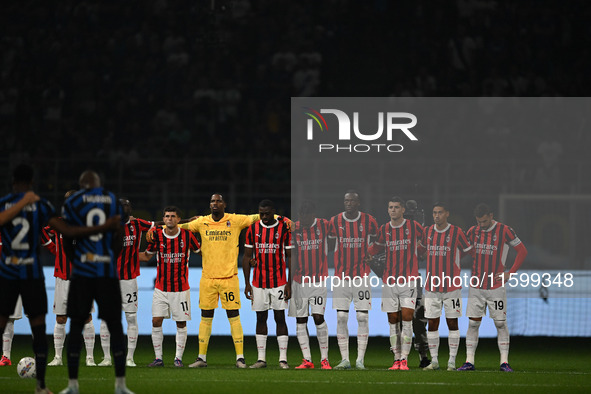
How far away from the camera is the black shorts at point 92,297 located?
269 inches

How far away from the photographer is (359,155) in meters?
16.4

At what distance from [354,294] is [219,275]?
1520 mm

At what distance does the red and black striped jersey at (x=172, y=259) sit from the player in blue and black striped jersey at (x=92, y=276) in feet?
10.3

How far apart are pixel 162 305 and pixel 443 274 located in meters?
3.18

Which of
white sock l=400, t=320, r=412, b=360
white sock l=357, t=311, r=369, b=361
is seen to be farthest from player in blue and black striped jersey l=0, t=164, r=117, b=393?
white sock l=400, t=320, r=412, b=360

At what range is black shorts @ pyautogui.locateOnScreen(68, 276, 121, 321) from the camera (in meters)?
6.83

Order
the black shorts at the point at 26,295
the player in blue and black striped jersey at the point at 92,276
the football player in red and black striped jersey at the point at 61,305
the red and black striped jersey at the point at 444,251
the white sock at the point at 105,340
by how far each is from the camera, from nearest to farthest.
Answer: the player in blue and black striped jersey at the point at 92,276
the black shorts at the point at 26,295
the red and black striped jersey at the point at 444,251
the football player in red and black striped jersey at the point at 61,305
the white sock at the point at 105,340

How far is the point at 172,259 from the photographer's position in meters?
10.2

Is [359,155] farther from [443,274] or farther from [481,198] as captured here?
[443,274]

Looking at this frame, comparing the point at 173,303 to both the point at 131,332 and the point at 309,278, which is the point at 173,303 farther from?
the point at 309,278

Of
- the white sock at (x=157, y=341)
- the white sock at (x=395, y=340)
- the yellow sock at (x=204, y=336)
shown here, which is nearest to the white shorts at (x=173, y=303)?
the white sock at (x=157, y=341)

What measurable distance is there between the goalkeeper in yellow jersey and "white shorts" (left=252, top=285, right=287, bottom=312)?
0.73 feet

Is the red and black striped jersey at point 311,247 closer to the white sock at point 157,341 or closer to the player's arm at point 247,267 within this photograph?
the player's arm at point 247,267

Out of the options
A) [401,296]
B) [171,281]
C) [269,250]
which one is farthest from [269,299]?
[401,296]
